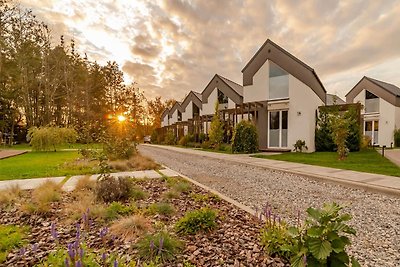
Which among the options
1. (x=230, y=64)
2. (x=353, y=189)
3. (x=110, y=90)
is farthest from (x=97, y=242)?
(x=110, y=90)

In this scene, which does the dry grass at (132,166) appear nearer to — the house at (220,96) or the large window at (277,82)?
the large window at (277,82)

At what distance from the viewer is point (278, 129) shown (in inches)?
619

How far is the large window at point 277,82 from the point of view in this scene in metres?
15.5

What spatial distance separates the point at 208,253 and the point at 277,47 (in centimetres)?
1611

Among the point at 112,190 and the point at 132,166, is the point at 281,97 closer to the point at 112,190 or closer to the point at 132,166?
the point at 132,166

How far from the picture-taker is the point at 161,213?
352cm

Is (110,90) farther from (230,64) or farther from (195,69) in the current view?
(230,64)

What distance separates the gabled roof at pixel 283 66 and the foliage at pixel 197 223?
1422cm

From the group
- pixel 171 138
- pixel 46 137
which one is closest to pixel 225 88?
pixel 171 138

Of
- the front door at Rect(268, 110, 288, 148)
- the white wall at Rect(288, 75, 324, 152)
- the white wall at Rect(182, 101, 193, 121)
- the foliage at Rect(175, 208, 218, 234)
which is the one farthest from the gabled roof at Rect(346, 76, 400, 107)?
the foliage at Rect(175, 208, 218, 234)

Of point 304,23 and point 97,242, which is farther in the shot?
point 304,23

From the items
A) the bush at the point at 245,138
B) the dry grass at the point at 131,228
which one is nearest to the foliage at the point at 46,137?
the bush at the point at 245,138

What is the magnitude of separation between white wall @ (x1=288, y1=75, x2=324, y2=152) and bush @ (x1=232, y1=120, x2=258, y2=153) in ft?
8.19

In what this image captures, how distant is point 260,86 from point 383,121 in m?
12.8
